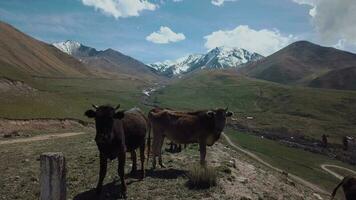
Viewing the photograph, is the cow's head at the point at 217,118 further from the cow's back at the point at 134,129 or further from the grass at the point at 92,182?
the cow's back at the point at 134,129

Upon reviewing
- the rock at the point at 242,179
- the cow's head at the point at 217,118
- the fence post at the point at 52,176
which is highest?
the cow's head at the point at 217,118

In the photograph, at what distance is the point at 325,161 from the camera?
95.9 meters

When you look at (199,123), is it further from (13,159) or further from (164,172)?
(13,159)

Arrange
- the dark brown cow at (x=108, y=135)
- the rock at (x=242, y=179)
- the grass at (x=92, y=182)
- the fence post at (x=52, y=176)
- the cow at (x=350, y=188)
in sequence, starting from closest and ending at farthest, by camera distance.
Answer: the fence post at (x=52, y=176), the dark brown cow at (x=108, y=135), the grass at (x=92, y=182), the cow at (x=350, y=188), the rock at (x=242, y=179)

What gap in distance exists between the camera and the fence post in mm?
12047

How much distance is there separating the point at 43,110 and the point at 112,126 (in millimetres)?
66456

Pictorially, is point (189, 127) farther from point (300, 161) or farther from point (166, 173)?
point (300, 161)

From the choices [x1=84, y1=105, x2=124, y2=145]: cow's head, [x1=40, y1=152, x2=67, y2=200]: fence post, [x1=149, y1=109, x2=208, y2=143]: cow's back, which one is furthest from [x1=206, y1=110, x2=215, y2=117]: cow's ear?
[x1=40, y1=152, x2=67, y2=200]: fence post

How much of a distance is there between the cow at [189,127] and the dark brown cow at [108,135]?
626 cm

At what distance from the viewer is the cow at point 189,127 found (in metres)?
26.6

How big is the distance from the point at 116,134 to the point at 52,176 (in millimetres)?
7680

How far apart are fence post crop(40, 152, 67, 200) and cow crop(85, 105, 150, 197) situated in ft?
19.4

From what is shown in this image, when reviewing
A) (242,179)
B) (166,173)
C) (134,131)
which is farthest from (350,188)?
(134,131)

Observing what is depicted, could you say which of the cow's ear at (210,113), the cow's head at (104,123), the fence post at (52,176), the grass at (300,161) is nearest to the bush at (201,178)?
the cow's ear at (210,113)
